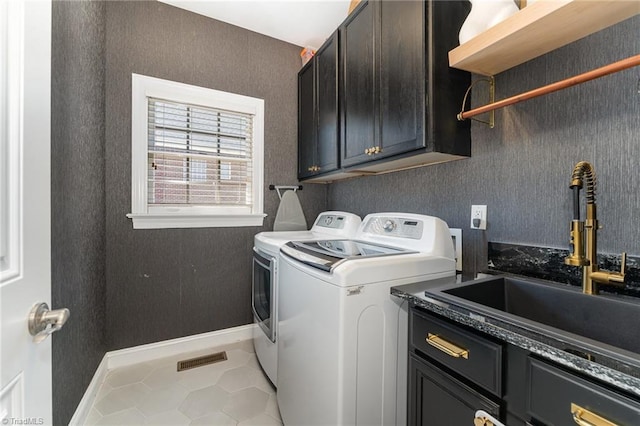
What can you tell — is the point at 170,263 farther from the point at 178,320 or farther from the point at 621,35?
the point at 621,35

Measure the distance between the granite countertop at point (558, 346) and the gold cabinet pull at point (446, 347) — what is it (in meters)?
0.09

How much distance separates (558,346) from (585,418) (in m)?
0.14

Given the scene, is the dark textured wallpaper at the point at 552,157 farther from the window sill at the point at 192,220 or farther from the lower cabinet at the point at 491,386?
the window sill at the point at 192,220

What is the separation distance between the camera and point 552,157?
1141 millimetres

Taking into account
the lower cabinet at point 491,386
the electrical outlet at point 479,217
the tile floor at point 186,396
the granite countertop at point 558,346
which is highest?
the electrical outlet at point 479,217

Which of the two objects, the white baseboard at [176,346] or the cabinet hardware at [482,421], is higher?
the cabinet hardware at [482,421]

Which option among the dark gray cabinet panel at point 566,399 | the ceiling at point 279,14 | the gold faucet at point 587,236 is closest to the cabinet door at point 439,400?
the dark gray cabinet panel at point 566,399

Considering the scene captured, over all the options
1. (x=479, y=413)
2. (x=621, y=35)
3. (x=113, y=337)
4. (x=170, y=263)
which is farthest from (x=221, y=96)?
(x=479, y=413)

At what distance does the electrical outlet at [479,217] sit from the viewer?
1363 mm

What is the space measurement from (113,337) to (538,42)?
118 inches

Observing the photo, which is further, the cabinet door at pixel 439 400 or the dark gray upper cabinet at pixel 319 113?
the dark gray upper cabinet at pixel 319 113

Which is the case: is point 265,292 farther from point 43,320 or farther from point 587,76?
point 587,76

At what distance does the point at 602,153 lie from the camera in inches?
39.6

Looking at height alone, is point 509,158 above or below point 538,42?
below
